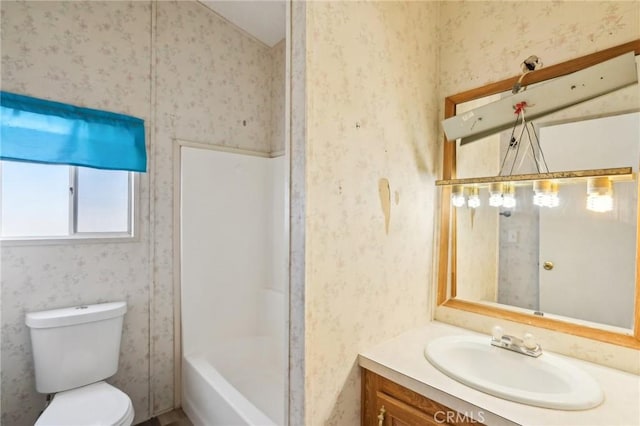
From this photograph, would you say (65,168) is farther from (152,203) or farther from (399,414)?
(399,414)

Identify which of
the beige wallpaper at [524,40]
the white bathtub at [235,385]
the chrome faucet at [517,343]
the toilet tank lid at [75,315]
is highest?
the beige wallpaper at [524,40]

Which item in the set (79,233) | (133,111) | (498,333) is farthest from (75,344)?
(498,333)

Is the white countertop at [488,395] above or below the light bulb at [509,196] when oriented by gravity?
below

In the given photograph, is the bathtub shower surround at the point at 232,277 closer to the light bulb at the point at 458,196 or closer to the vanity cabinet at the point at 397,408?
the vanity cabinet at the point at 397,408

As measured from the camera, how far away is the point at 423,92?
1548mm

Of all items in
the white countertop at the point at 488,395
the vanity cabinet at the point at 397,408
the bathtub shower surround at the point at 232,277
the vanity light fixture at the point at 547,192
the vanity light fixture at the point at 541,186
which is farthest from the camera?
the bathtub shower surround at the point at 232,277

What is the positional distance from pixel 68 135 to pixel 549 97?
2.47 metres

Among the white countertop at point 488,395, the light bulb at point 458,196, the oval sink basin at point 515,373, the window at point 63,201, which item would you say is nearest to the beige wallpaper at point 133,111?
the window at point 63,201

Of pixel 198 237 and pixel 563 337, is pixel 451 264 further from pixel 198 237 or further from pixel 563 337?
pixel 198 237

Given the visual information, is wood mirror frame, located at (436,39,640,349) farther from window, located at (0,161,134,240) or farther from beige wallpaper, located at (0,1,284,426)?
window, located at (0,161,134,240)

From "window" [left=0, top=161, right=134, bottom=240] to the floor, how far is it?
1267mm

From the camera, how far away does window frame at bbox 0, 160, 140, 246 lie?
1.72 metres

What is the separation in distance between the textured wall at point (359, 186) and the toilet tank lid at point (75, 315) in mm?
1438

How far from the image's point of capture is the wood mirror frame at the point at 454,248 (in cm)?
113
